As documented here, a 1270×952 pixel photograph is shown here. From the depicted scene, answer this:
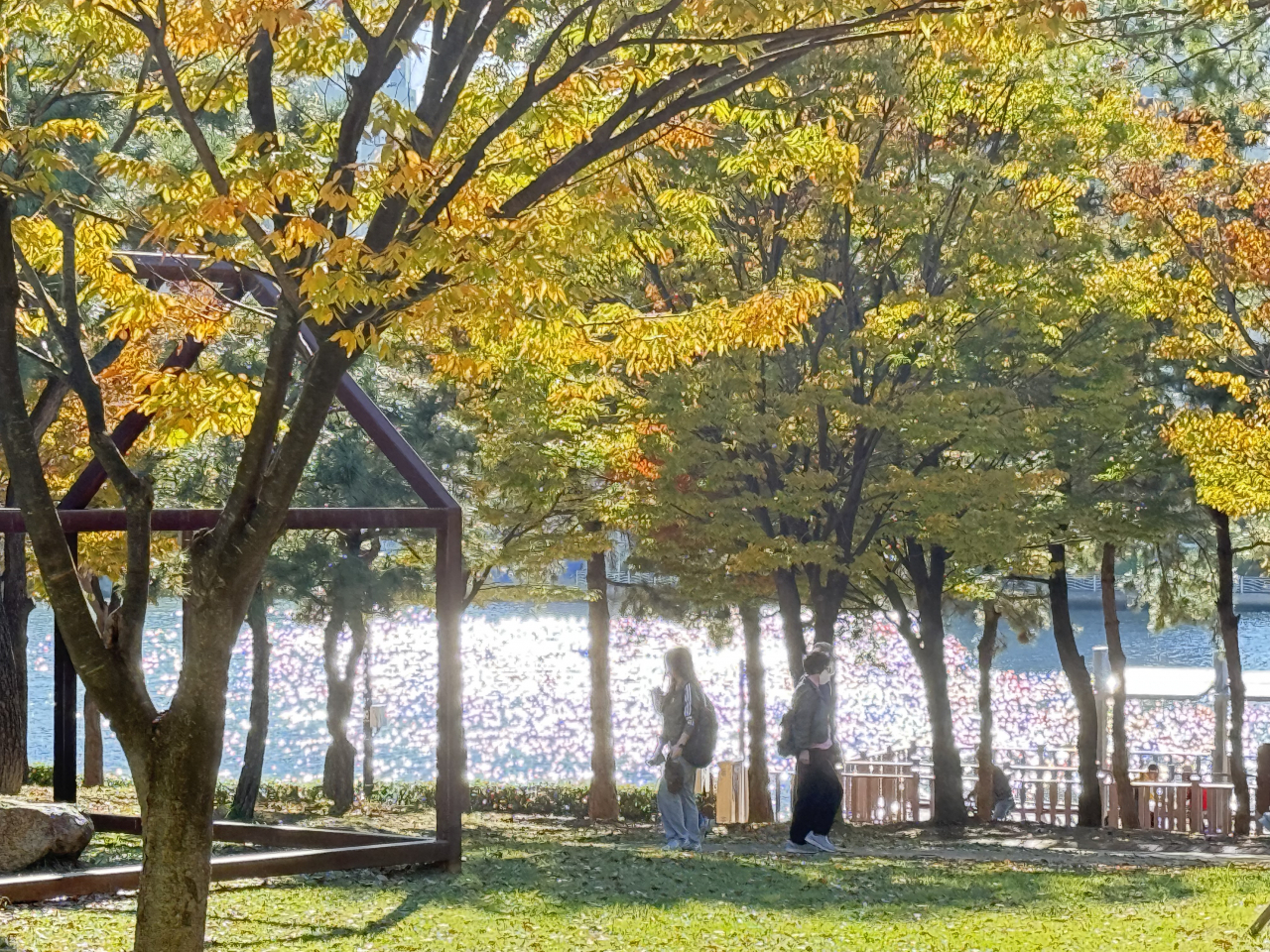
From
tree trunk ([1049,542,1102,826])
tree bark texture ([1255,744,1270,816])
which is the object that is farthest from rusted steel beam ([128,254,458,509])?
tree trunk ([1049,542,1102,826])

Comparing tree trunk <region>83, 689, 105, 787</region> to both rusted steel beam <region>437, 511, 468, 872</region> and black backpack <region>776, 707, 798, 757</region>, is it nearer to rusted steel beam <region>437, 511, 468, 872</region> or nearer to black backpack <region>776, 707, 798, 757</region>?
black backpack <region>776, 707, 798, 757</region>

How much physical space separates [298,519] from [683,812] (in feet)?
16.1

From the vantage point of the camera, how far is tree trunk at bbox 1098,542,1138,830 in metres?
22.8

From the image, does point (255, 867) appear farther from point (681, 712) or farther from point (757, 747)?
point (757, 747)

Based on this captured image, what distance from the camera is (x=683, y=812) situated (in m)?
13.8

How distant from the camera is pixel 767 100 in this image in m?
13.8

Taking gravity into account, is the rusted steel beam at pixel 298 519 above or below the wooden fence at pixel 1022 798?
above

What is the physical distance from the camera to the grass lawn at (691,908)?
823 centimetres

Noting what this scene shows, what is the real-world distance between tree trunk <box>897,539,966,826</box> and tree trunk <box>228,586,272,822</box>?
10154 mm

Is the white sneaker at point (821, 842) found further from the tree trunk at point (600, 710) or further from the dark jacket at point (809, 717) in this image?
the tree trunk at point (600, 710)

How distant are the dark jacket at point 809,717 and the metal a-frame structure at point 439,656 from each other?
3.81 meters

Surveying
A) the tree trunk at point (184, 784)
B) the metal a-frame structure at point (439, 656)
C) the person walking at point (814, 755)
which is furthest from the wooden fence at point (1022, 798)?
the tree trunk at point (184, 784)

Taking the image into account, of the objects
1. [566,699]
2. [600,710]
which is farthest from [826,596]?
[566,699]

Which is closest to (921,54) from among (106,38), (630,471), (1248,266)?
(1248,266)
